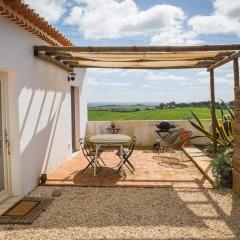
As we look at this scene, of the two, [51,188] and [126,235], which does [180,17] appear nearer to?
[51,188]

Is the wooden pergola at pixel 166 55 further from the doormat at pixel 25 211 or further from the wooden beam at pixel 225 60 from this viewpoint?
the doormat at pixel 25 211

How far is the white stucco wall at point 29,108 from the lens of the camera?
25.7ft

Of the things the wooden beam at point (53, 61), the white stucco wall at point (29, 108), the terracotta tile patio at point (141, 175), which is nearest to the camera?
the white stucco wall at point (29, 108)

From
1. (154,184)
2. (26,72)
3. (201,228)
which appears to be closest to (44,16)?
(26,72)

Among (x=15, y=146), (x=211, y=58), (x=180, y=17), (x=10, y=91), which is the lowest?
(x=15, y=146)

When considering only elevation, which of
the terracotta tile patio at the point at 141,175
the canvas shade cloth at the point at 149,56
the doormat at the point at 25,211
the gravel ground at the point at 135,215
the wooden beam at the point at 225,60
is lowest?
the gravel ground at the point at 135,215

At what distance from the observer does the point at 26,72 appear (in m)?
8.61

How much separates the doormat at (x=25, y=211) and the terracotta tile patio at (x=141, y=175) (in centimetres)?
158

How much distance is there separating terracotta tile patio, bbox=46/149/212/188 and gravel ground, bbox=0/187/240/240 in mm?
550

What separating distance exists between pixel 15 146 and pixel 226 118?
7.32m

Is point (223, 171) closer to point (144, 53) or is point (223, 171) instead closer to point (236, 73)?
point (236, 73)

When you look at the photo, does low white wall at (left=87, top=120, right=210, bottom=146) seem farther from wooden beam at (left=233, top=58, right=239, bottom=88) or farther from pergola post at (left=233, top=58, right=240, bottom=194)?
pergola post at (left=233, top=58, right=240, bottom=194)

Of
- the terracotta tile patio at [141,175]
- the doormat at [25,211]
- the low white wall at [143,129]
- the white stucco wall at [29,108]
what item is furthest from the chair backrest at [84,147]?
the doormat at [25,211]

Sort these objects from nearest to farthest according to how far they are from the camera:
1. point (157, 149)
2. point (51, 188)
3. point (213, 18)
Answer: point (51, 188) → point (213, 18) → point (157, 149)
